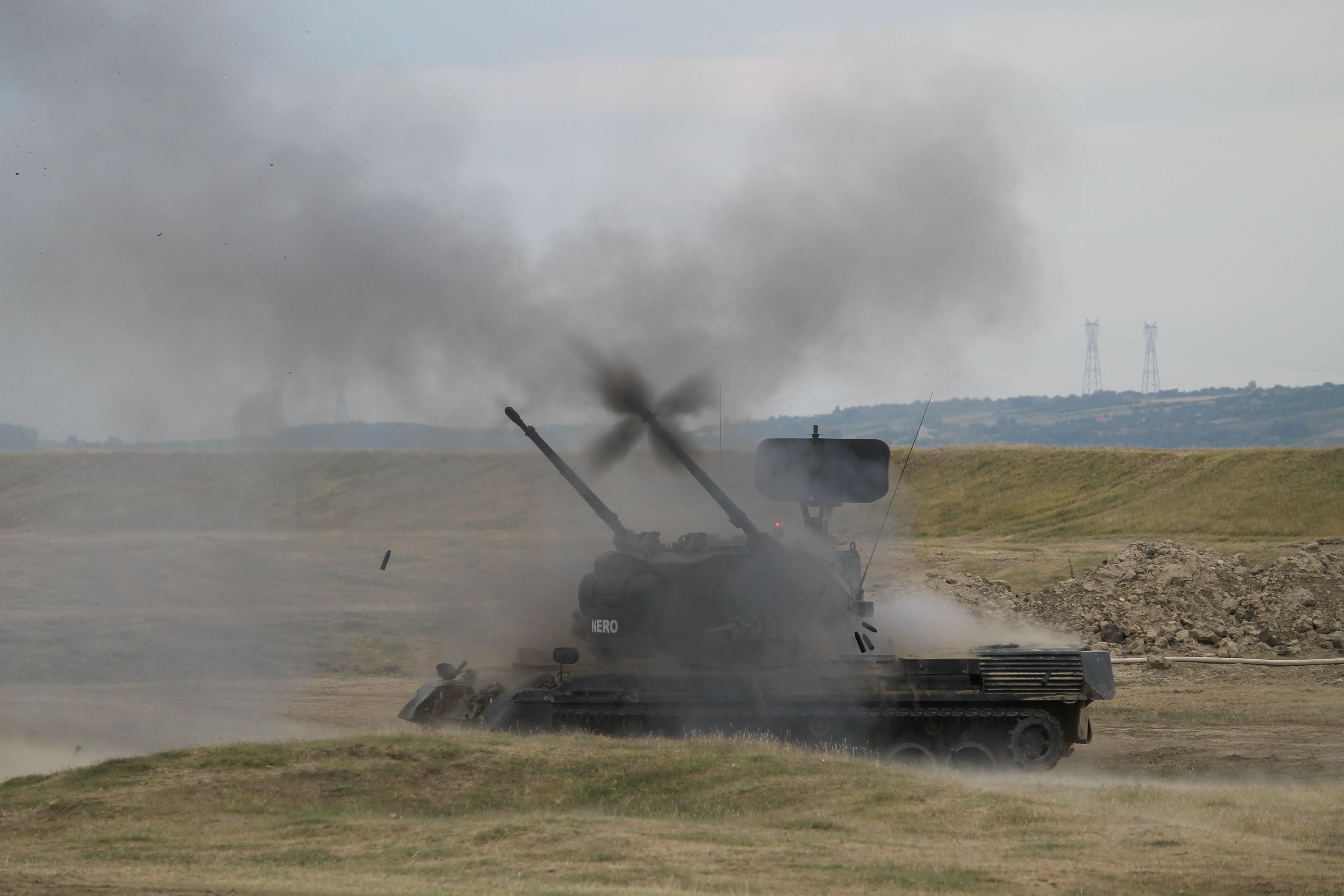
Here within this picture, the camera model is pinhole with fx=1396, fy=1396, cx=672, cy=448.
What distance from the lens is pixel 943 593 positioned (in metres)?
30.8

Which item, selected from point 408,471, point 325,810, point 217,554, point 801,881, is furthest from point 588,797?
point 408,471

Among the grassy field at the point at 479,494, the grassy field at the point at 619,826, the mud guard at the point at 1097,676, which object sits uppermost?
the grassy field at the point at 479,494

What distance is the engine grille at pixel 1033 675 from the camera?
1405 cm

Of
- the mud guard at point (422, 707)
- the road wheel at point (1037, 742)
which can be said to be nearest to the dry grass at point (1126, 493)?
the road wheel at point (1037, 742)

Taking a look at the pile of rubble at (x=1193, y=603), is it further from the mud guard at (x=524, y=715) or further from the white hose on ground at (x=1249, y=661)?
the mud guard at (x=524, y=715)

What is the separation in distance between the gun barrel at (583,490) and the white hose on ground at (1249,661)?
12876 millimetres

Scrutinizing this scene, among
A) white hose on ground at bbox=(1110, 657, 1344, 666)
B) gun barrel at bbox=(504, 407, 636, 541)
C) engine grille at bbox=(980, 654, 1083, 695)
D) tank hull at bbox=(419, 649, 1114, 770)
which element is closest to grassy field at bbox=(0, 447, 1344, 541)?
white hose on ground at bbox=(1110, 657, 1344, 666)

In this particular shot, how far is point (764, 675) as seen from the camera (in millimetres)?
14461

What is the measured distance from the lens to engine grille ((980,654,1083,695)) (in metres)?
14.0

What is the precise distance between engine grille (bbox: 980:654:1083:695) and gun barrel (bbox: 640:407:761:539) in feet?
9.37

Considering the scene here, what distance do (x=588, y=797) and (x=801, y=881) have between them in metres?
3.57

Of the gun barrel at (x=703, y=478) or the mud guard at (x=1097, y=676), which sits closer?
the mud guard at (x=1097, y=676)

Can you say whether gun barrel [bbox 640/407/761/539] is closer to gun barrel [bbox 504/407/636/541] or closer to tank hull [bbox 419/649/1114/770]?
gun barrel [bbox 504/407/636/541]

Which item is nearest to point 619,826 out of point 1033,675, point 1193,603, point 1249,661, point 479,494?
point 1033,675
